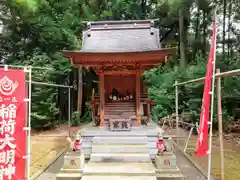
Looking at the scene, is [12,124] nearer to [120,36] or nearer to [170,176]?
[170,176]

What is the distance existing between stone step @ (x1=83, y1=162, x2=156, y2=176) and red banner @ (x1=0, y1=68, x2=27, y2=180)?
6.74ft

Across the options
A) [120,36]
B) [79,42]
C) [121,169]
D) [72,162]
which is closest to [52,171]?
[72,162]

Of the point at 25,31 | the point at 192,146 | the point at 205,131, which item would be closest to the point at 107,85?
the point at 192,146

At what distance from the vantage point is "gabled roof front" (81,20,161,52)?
7.95 m

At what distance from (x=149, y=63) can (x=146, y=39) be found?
133 cm

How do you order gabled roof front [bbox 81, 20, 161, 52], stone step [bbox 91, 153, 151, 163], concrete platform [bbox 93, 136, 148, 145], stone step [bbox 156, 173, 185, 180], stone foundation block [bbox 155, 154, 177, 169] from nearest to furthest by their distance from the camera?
stone step [bbox 156, 173, 185, 180] < stone foundation block [bbox 155, 154, 177, 169] < stone step [bbox 91, 153, 151, 163] < concrete platform [bbox 93, 136, 148, 145] < gabled roof front [bbox 81, 20, 161, 52]

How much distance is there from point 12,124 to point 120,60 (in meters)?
4.22

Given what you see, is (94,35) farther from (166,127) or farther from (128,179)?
(166,127)

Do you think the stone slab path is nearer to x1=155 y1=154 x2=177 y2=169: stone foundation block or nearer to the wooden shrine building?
the wooden shrine building

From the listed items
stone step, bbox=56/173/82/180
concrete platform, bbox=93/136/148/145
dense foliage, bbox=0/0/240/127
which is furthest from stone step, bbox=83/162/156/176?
dense foliage, bbox=0/0/240/127

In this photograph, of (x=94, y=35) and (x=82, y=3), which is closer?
(x=94, y=35)

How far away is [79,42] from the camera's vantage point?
13.2 m

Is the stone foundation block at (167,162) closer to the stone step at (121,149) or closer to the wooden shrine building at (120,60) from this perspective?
the stone step at (121,149)

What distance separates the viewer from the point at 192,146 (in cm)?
821
